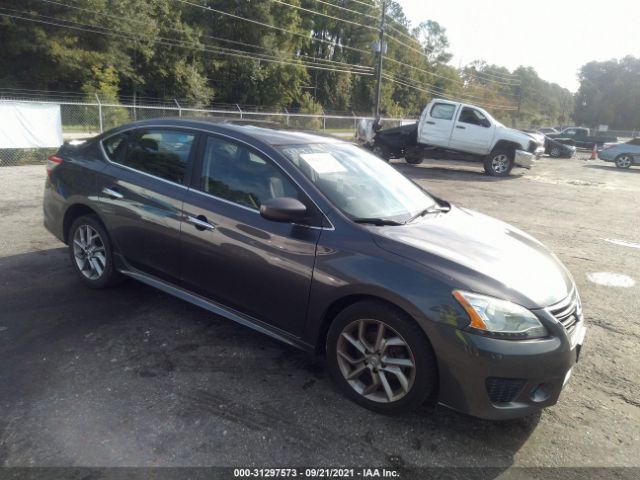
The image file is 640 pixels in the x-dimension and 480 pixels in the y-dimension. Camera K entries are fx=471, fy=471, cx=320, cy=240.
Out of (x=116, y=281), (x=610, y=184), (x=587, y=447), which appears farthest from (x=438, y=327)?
(x=610, y=184)

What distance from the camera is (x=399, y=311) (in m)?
2.62

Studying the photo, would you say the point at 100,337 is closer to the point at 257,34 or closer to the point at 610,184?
the point at 610,184

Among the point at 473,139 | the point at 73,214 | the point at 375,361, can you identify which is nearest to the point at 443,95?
the point at 473,139

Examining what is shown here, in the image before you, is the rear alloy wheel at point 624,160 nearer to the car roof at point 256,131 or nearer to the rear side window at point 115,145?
the car roof at point 256,131

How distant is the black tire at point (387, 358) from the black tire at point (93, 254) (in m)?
2.28

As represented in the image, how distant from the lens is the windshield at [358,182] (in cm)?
316

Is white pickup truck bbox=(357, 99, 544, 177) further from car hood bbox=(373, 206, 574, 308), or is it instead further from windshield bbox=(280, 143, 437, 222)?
car hood bbox=(373, 206, 574, 308)

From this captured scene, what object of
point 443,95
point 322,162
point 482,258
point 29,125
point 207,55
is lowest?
point 29,125

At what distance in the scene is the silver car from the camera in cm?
2088

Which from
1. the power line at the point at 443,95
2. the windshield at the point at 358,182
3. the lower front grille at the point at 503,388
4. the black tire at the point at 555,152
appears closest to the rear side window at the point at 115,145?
the windshield at the point at 358,182

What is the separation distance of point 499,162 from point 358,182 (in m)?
12.6

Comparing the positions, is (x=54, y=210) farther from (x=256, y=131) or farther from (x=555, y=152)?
(x=555, y=152)

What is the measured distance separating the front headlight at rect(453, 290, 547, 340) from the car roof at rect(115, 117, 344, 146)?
5.66 feet

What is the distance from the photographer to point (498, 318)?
8.06 ft
